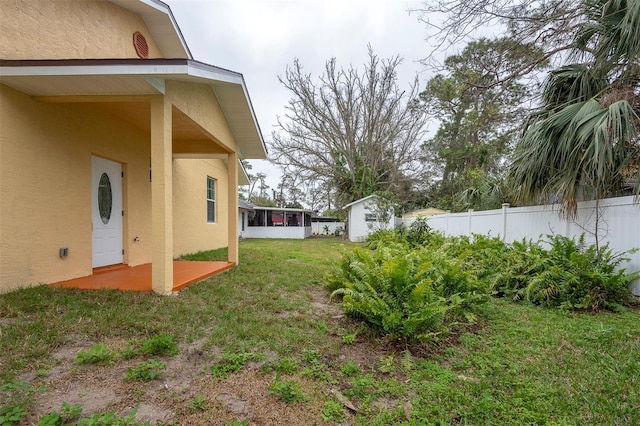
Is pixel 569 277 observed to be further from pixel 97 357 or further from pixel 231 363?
pixel 97 357

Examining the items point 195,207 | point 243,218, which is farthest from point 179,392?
point 243,218

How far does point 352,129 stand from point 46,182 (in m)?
18.2

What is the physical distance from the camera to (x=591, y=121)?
445 cm

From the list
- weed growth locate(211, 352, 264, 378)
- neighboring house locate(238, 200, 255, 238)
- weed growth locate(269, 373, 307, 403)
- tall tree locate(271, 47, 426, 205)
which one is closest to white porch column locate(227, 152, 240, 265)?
weed growth locate(211, 352, 264, 378)

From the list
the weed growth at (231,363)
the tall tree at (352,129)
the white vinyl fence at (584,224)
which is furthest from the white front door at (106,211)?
the tall tree at (352,129)

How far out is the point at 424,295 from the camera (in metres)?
3.38

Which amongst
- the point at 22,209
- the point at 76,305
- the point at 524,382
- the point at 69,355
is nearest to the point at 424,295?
the point at 524,382

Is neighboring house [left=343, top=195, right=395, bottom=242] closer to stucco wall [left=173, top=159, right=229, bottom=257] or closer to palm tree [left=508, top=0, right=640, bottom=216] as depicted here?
stucco wall [left=173, top=159, right=229, bottom=257]

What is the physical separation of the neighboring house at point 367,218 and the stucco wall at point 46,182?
481 inches

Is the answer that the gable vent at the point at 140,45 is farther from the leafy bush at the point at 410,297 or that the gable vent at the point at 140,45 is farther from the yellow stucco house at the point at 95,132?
the leafy bush at the point at 410,297

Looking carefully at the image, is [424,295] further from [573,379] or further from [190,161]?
[190,161]

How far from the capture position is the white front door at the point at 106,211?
5344 mm

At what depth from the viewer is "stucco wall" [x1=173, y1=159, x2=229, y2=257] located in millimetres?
8086

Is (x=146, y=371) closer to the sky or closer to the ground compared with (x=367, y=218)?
closer to the ground
